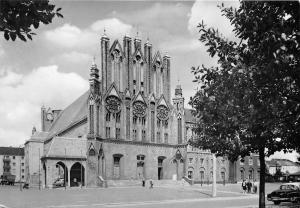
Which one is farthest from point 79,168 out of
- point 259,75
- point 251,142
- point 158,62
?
point 259,75

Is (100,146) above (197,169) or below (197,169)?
above

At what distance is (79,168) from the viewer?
71.7 metres

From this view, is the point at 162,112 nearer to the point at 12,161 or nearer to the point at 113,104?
the point at 113,104

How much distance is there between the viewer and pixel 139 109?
74000mm

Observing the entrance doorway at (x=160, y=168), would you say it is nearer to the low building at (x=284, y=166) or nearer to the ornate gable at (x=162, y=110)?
the ornate gable at (x=162, y=110)

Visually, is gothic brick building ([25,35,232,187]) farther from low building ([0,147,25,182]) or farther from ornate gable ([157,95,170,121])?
low building ([0,147,25,182])

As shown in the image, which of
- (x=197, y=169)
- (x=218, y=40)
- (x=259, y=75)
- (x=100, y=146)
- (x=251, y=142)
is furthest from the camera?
(x=197, y=169)

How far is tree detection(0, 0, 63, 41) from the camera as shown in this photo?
7.15 metres

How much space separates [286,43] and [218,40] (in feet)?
12.2

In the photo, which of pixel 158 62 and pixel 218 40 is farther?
pixel 158 62

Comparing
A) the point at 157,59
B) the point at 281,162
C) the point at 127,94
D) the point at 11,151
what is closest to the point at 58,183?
the point at 127,94

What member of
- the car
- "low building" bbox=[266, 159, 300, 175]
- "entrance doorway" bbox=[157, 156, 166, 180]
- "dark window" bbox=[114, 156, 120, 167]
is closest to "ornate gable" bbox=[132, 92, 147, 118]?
"dark window" bbox=[114, 156, 120, 167]

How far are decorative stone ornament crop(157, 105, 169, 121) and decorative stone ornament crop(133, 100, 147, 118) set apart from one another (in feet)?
10.3

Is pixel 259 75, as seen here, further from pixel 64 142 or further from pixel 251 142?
pixel 64 142
